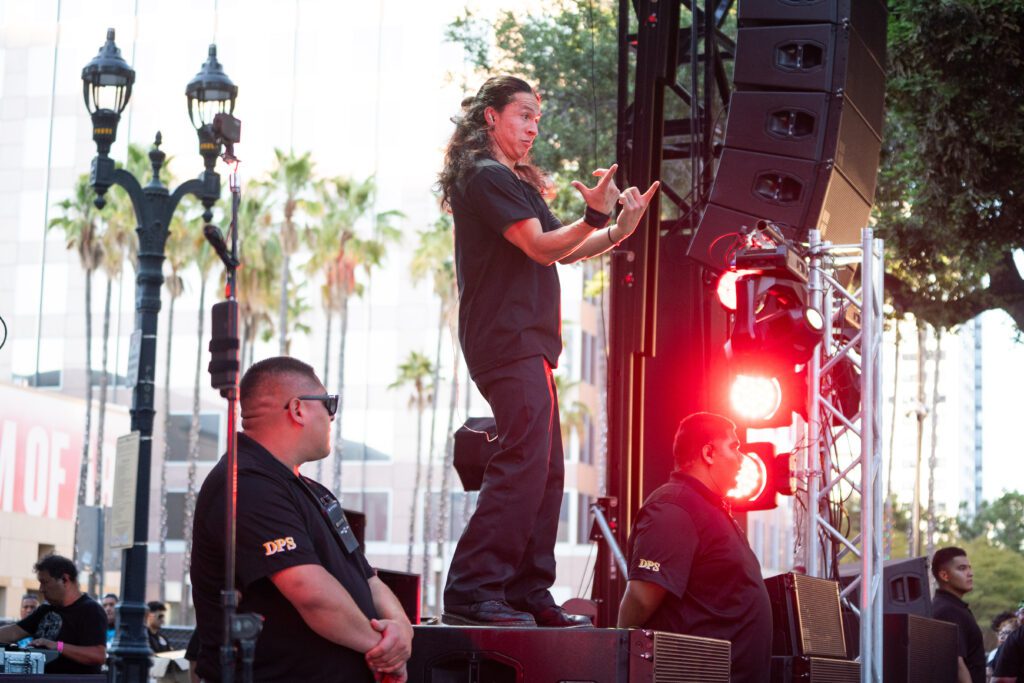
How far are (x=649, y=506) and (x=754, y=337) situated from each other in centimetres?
312

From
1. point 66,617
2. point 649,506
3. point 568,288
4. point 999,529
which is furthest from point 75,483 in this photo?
point 999,529

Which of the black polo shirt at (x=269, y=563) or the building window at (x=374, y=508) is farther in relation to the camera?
the building window at (x=374, y=508)

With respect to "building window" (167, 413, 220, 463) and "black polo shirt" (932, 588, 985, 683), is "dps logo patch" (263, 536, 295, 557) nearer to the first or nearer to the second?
"black polo shirt" (932, 588, 985, 683)

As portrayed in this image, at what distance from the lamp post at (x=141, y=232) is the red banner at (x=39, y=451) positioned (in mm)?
21644

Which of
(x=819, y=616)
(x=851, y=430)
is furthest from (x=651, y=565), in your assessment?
(x=851, y=430)

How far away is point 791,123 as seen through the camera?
27.7ft

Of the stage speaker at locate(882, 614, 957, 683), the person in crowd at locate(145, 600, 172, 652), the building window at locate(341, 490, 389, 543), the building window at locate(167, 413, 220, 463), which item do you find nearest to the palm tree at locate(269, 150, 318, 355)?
the building window at locate(167, 413, 220, 463)

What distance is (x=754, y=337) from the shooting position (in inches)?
317

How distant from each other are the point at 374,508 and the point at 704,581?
4609 centimetres

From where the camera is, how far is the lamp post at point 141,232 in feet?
31.2

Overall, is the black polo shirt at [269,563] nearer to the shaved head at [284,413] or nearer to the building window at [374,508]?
the shaved head at [284,413]

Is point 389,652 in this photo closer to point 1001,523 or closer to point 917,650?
point 917,650

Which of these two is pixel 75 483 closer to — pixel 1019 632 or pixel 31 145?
pixel 31 145

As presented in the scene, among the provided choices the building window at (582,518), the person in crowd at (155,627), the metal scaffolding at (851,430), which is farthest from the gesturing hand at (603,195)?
the building window at (582,518)
